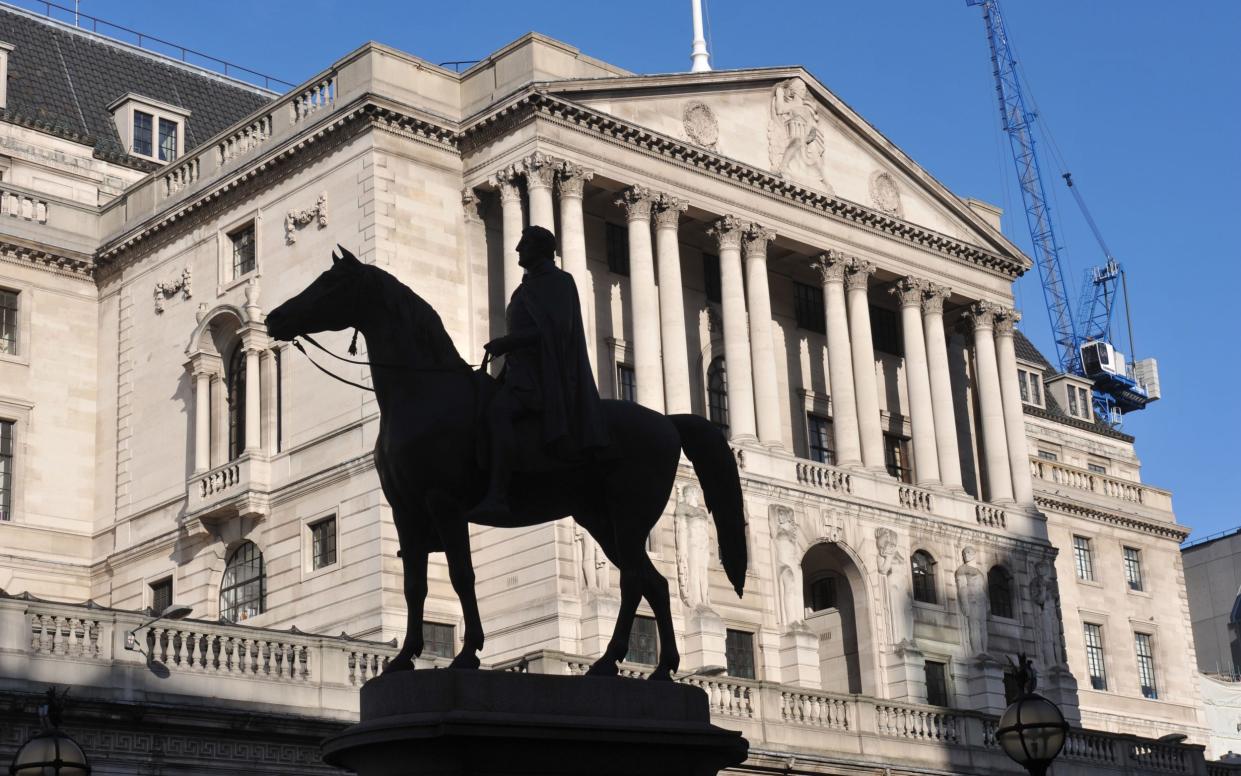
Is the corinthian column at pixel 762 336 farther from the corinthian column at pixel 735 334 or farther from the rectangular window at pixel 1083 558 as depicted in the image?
the rectangular window at pixel 1083 558

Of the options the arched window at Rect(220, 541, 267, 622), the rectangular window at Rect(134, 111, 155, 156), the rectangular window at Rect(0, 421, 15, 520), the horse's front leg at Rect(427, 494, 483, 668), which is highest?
the rectangular window at Rect(134, 111, 155, 156)

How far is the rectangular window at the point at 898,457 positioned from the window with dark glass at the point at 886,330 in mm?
2961

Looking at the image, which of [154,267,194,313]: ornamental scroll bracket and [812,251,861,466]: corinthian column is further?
[812,251,861,466]: corinthian column

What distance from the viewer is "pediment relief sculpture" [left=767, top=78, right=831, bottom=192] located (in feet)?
199

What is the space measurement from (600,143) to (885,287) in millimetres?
14021

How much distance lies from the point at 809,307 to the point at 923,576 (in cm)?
948

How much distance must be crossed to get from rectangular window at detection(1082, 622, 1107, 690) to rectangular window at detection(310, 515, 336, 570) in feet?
122

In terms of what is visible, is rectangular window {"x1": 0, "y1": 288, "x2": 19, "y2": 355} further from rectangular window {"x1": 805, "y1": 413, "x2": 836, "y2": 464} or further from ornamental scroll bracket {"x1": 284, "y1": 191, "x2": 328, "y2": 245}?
rectangular window {"x1": 805, "y1": 413, "x2": 836, "y2": 464}

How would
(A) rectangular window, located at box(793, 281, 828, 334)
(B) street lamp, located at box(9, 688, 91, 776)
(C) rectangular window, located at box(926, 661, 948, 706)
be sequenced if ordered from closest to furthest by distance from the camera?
1. (B) street lamp, located at box(9, 688, 91, 776)
2. (C) rectangular window, located at box(926, 661, 948, 706)
3. (A) rectangular window, located at box(793, 281, 828, 334)

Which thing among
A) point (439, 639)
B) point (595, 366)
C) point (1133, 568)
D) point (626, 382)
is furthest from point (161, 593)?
point (1133, 568)

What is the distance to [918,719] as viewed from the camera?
51.4 metres

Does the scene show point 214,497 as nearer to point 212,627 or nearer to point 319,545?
point 319,545

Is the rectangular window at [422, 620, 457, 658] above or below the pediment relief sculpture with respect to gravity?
below

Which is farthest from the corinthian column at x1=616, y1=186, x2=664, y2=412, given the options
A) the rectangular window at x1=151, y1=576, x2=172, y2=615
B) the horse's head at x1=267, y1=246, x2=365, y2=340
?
the horse's head at x1=267, y1=246, x2=365, y2=340
